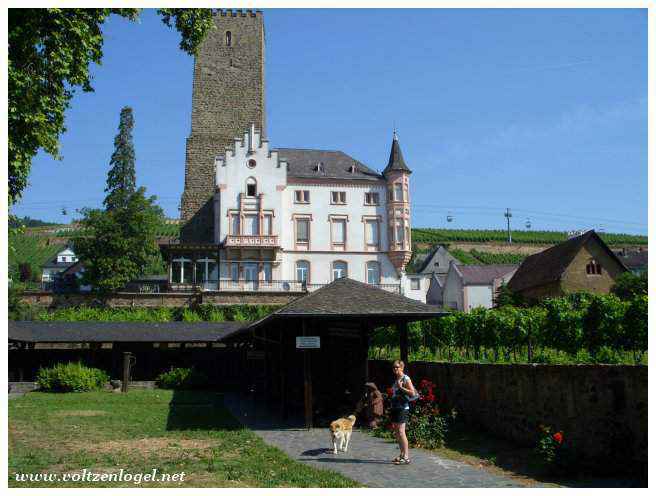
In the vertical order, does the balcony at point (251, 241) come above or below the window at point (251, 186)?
below

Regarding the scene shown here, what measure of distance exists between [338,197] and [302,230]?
4.15 meters

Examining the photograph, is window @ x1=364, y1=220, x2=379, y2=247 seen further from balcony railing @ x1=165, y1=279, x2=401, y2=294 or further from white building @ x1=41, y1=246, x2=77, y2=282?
→ white building @ x1=41, y1=246, x2=77, y2=282

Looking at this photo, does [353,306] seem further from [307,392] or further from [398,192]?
[398,192]

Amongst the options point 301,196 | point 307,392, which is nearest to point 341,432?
point 307,392

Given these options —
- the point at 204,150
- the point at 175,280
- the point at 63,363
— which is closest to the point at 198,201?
the point at 204,150

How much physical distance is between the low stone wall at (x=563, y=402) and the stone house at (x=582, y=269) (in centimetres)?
3500

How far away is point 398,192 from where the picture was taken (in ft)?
190

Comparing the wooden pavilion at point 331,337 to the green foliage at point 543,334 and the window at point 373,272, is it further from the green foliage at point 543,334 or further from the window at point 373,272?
the window at point 373,272

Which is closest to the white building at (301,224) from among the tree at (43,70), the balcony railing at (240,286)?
the balcony railing at (240,286)

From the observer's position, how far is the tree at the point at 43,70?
13438 millimetres

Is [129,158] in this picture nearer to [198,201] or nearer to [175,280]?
[198,201]

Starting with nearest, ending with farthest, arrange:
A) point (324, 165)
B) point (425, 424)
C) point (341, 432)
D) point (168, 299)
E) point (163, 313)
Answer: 1. point (341, 432)
2. point (425, 424)
3. point (163, 313)
4. point (168, 299)
5. point (324, 165)

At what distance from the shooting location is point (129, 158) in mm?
72125
